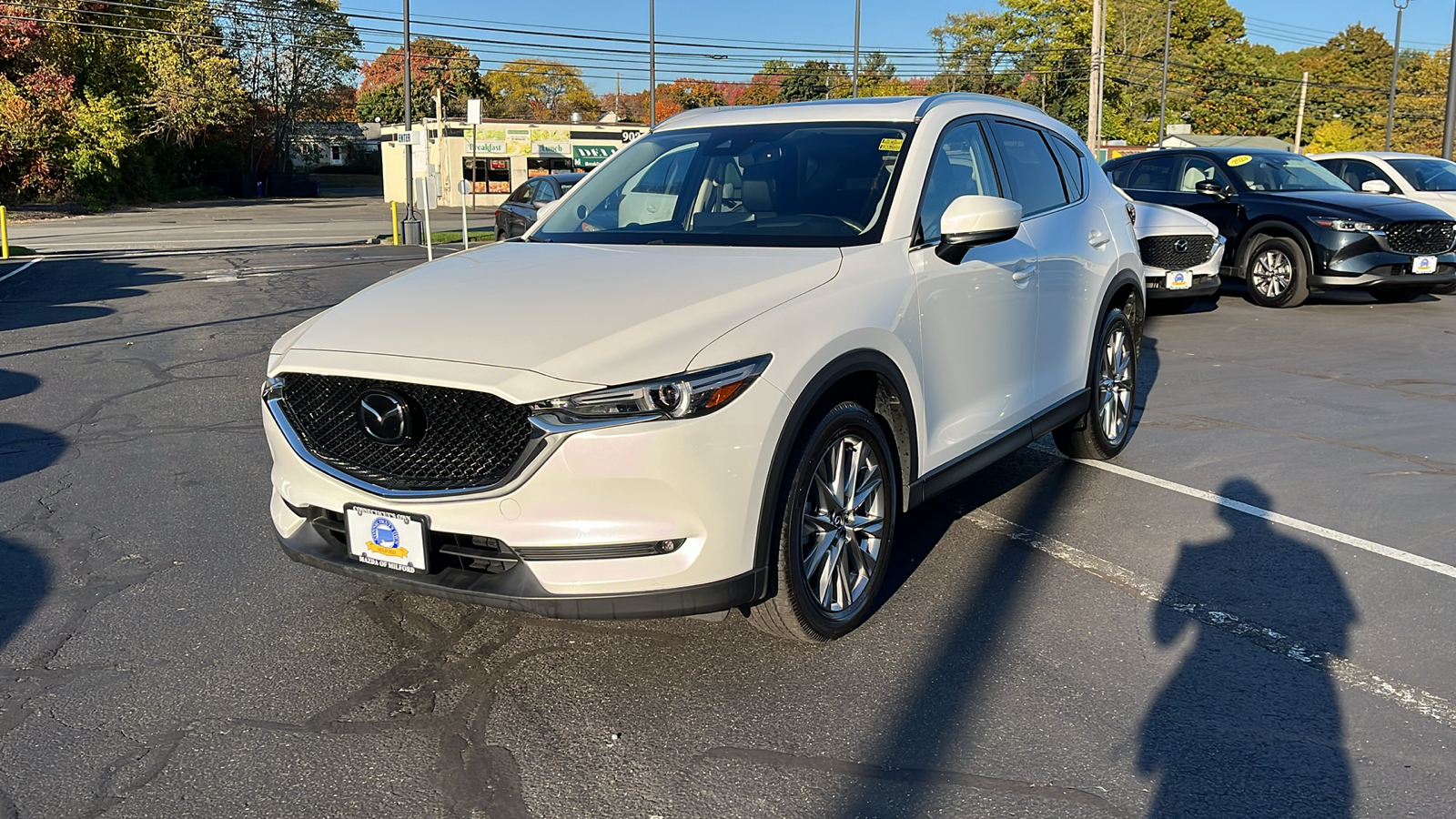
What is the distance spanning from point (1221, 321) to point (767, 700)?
405 inches

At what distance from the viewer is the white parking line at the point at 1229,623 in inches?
140

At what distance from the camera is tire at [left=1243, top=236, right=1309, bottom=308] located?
12.9 metres

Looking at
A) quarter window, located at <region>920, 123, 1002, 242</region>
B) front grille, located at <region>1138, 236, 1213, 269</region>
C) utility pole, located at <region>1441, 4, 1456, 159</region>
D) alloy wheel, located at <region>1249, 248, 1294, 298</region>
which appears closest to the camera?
quarter window, located at <region>920, 123, 1002, 242</region>

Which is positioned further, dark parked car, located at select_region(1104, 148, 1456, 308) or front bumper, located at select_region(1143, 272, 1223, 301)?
dark parked car, located at select_region(1104, 148, 1456, 308)

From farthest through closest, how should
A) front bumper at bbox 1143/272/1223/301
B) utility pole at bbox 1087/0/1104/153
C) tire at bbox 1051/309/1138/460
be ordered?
1. utility pole at bbox 1087/0/1104/153
2. front bumper at bbox 1143/272/1223/301
3. tire at bbox 1051/309/1138/460

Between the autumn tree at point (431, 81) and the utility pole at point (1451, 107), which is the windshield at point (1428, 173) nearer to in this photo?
the utility pole at point (1451, 107)

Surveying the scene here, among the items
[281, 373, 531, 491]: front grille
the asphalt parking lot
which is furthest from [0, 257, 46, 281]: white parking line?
[281, 373, 531, 491]: front grille

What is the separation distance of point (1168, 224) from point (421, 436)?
9.54m

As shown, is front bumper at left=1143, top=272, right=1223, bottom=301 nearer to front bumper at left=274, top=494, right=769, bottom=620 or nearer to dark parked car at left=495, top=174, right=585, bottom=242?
front bumper at left=274, top=494, right=769, bottom=620

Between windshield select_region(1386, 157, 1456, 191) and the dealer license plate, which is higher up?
windshield select_region(1386, 157, 1456, 191)

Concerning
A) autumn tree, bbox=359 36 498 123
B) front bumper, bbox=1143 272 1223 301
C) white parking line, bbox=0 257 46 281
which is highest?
autumn tree, bbox=359 36 498 123

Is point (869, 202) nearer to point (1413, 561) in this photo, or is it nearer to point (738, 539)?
point (738, 539)

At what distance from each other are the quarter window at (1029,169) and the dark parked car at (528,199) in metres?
13.8

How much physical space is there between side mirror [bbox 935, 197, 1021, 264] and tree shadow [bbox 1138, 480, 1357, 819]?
154 centimetres
